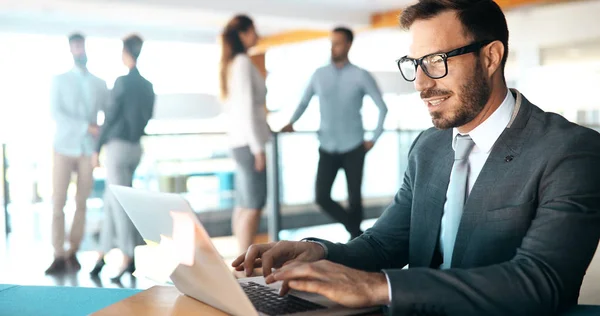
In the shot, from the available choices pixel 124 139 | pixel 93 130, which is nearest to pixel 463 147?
pixel 124 139

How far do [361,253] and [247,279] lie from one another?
32 cm

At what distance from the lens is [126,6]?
315 inches

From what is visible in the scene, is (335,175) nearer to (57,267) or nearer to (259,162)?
(259,162)

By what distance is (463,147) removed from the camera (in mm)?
1471

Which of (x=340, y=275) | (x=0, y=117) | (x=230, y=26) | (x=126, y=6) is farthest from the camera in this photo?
(x=126, y=6)

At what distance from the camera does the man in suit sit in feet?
3.54

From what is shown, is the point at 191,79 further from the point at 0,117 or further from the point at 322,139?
the point at 322,139

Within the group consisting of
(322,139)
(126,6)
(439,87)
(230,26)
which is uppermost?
(126,6)

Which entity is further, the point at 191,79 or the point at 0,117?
the point at 191,79

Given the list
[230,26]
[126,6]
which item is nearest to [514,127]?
[230,26]

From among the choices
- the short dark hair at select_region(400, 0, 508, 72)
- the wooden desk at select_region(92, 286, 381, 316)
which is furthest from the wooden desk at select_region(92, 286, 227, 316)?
the short dark hair at select_region(400, 0, 508, 72)

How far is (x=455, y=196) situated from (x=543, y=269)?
33cm

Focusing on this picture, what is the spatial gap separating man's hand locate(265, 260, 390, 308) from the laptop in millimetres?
34

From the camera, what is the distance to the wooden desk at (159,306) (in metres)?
1.09
